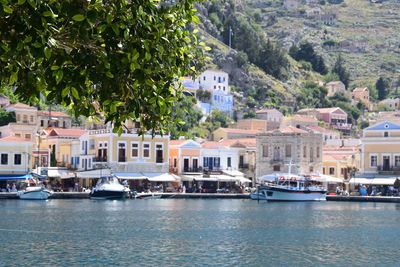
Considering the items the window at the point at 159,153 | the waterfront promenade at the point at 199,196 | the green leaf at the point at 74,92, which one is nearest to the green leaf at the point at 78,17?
the green leaf at the point at 74,92

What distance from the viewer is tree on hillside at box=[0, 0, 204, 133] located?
9.23 meters

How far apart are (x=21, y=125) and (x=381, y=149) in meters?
40.3

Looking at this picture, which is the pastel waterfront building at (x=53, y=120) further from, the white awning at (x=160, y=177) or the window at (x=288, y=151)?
the window at (x=288, y=151)

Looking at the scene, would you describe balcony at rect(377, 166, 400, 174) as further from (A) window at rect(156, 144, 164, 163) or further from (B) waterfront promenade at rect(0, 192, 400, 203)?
(A) window at rect(156, 144, 164, 163)

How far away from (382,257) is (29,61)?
2508cm

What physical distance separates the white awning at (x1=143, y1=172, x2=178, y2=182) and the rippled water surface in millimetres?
19253

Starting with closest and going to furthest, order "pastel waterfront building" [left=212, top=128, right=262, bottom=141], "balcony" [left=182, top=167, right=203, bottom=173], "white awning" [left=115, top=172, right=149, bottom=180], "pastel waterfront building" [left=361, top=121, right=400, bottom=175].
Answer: "white awning" [left=115, top=172, right=149, bottom=180] < "pastel waterfront building" [left=361, top=121, right=400, bottom=175] < "balcony" [left=182, top=167, right=203, bottom=173] < "pastel waterfront building" [left=212, top=128, right=262, bottom=141]

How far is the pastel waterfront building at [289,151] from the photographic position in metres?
87.9

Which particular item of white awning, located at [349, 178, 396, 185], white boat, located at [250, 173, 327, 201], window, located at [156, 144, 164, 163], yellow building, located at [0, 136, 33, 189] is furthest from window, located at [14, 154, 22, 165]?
white awning, located at [349, 178, 396, 185]

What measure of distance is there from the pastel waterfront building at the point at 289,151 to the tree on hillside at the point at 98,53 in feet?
250

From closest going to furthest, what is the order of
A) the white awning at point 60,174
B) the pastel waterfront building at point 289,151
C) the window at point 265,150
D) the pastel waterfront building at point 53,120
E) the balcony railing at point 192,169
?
the white awning at point 60,174, the balcony railing at point 192,169, the pastel waterfront building at point 289,151, the window at point 265,150, the pastel waterfront building at point 53,120

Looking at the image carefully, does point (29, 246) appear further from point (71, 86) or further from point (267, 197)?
point (267, 197)

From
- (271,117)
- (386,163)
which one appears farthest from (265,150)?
(271,117)

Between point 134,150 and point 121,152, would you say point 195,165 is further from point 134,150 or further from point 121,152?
point 121,152
